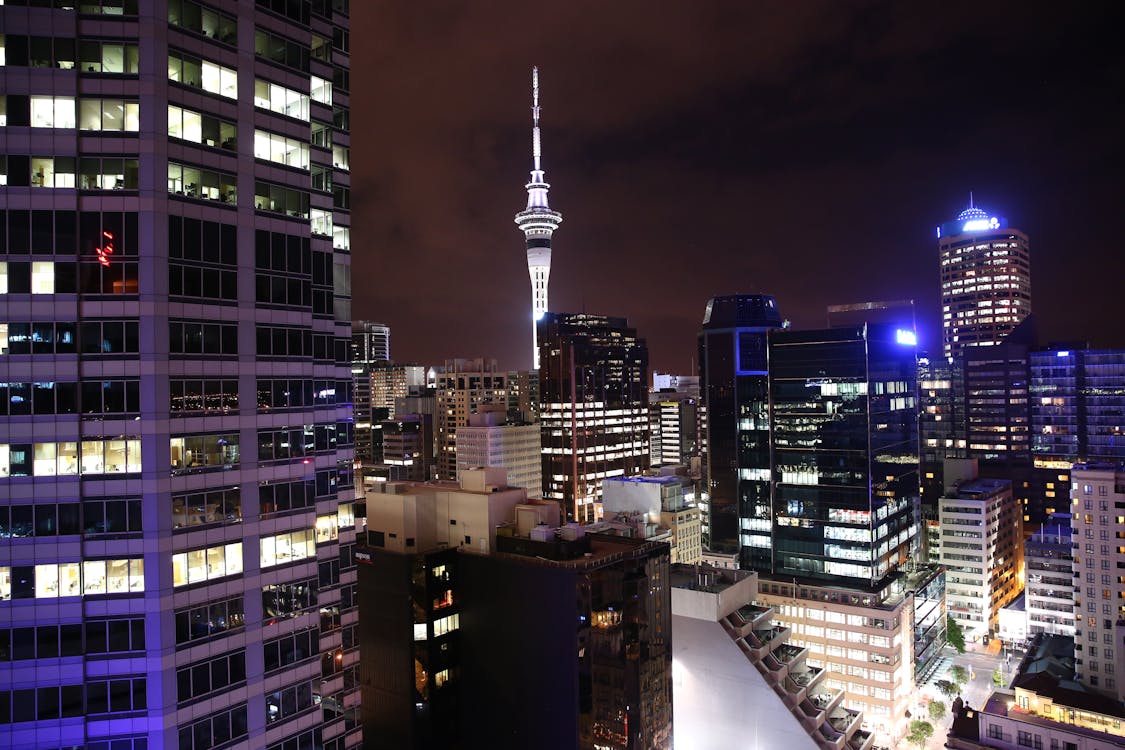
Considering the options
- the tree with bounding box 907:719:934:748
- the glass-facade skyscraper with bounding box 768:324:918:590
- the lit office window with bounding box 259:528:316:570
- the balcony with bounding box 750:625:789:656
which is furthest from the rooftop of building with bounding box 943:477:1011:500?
the lit office window with bounding box 259:528:316:570

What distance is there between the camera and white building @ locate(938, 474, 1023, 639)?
142 m

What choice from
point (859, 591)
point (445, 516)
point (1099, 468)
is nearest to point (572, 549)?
point (445, 516)

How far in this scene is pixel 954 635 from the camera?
13200cm

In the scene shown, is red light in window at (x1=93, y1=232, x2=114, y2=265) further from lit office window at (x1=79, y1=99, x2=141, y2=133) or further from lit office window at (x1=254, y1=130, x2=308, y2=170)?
lit office window at (x1=254, y1=130, x2=308, y2=170)

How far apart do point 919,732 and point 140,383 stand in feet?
344

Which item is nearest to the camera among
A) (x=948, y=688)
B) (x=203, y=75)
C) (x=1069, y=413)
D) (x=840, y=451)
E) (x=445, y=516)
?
(x=203, y=75)

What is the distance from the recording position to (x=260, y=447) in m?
40.1

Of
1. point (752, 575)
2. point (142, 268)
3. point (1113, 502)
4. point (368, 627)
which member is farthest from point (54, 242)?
point (1113, 502)

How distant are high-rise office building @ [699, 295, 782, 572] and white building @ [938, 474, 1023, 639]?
4288 cm

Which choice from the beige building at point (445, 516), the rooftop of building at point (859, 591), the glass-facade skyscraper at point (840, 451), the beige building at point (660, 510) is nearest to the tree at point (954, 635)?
the rooftop of building at point (859, 591)

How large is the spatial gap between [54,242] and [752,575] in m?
88.0

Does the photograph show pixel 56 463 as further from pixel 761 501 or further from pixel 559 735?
pixel 761 501

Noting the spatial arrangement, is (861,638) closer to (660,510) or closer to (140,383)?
(660,510)

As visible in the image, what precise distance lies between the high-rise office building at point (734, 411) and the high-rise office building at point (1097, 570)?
4584 centimetres
